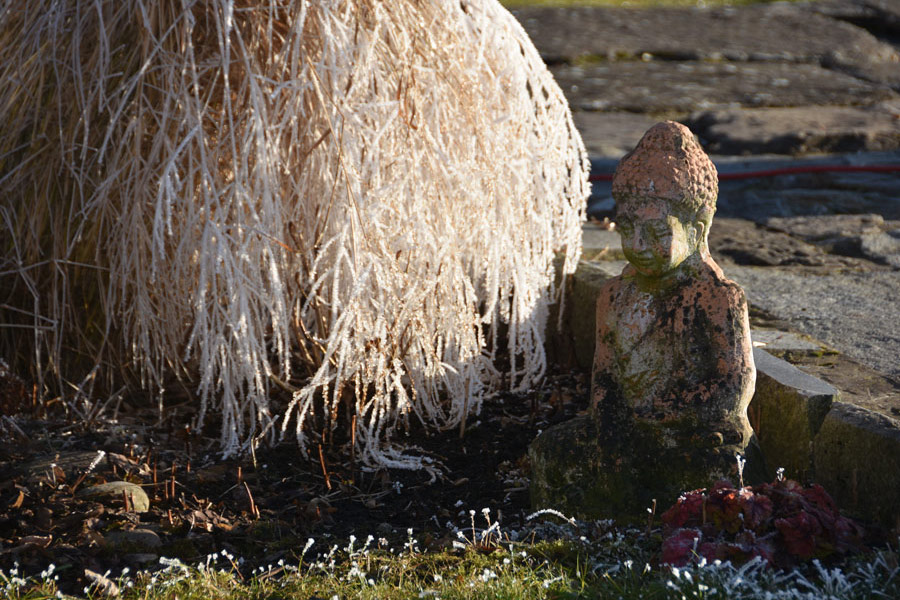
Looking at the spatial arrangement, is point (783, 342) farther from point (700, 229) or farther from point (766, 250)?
point (766, 250)

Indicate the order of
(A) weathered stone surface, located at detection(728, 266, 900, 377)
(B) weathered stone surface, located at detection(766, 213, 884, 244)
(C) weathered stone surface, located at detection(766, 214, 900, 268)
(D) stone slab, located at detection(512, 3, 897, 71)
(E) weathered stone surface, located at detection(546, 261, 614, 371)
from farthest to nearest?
(D) stone slab, located at detection(512, 3, 897, 71), (B) weathered stone surface, located at detection(766, 213, 884, 244), (C) weathered stone surface, located at detection(766, 214, 900, 268), (E) weathered stone surface, located at detection(546, 261, 614, 371), (A) weathered stone surface, located at detection(728, 266, 900, 377)

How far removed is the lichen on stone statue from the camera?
232 cm

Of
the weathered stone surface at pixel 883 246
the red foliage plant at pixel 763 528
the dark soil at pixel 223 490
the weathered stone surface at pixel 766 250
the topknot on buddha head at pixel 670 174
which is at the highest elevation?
the topknot on buddha head at pixel 670 174

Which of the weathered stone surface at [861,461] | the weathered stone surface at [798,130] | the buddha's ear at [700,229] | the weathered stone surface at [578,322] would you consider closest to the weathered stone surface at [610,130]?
the weathered stone surface at [798,130]

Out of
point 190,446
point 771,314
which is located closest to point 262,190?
point 190,446

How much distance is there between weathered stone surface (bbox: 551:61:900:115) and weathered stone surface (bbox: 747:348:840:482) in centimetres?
538

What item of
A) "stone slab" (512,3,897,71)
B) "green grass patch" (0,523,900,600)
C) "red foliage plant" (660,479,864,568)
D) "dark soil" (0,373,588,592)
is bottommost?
"dark soil" (0,373,588,592)

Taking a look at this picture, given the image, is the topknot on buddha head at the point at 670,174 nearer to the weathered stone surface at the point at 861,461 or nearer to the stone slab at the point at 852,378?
the weathered stone surface at the point at 861,461

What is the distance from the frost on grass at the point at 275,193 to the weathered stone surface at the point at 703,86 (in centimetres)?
504

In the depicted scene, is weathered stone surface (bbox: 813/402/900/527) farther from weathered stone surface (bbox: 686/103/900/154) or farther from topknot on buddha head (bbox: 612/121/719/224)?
weathered stone surface (bbox: 686/103/900/154)

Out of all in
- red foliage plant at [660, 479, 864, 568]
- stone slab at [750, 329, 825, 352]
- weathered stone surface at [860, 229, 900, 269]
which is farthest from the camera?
weathered stone surface at [860, 229, 900, 269]

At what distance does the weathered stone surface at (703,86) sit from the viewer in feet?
28.8

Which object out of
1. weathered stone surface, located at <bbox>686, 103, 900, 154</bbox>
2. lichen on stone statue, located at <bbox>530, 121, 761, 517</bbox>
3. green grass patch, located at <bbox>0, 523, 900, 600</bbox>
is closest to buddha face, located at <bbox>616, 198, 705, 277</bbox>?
lichen on stone statue, located at <bbox>530, 121, 761, 517</bbox>

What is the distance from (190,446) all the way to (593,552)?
137cm
